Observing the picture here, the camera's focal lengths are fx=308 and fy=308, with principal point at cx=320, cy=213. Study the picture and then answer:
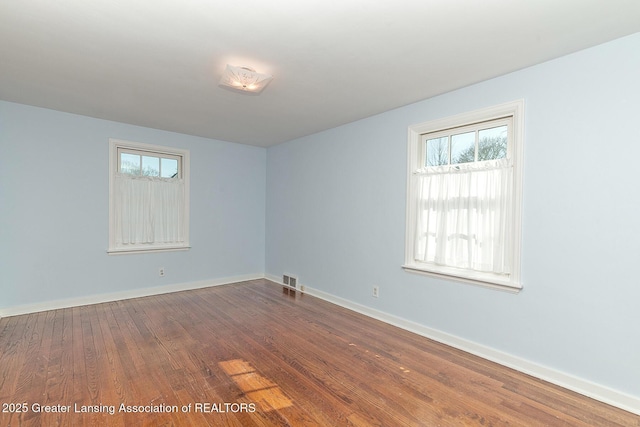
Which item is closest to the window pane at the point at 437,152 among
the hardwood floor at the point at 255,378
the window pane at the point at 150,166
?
the hardwood floor at the point at 255,378

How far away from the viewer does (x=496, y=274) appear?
2.74 m

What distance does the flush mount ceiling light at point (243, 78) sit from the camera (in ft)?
8.11

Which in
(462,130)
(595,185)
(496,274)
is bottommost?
(496,274)

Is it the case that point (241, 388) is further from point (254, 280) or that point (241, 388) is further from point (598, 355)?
point (254, 280)

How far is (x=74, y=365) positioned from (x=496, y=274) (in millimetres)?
3639

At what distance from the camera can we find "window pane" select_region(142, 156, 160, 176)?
4586mm

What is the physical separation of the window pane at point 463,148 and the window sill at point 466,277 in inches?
42.8

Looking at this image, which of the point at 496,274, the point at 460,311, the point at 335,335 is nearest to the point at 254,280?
Answer: the point at 335,335

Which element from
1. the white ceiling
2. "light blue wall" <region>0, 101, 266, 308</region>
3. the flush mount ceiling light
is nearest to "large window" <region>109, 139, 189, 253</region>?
"light blue wall" <region>0, 101, 266, 308</region>

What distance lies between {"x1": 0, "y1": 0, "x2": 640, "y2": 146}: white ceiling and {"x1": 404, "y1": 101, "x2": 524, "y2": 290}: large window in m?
0.44

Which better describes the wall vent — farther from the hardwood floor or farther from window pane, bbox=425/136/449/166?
window pane, bbox=425/136/449/166

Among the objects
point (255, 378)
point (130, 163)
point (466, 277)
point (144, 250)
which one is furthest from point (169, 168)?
point (466, 277)

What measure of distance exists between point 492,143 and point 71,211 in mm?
4965

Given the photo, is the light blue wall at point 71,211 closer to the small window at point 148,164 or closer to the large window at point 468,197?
the small window at point 148,164
